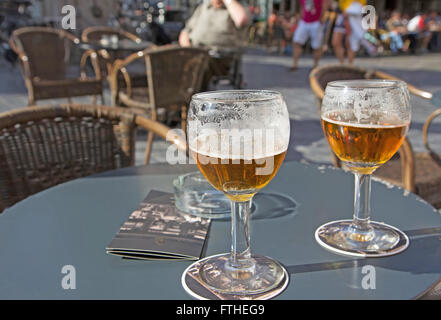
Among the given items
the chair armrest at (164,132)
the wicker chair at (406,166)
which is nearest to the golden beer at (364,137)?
the chair armrest at (164,132)

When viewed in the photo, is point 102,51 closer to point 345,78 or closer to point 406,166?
point 345,78

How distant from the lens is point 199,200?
40.3 inches

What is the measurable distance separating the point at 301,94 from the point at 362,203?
6.12 metres

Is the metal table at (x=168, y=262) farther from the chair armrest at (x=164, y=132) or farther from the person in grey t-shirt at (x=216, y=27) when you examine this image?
the person in grey t-shirt at (x=216, y=27)

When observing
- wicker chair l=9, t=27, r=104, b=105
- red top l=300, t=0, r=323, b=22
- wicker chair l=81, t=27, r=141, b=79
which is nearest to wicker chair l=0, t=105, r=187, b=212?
wicker chair l=9, t=27, r=104, b=105

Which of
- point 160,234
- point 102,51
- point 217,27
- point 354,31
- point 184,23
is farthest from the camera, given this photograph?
point 184,23

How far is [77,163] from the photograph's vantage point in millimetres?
1701

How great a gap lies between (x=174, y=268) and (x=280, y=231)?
24 cm

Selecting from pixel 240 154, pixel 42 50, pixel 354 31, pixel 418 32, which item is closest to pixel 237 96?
pixel 240 154

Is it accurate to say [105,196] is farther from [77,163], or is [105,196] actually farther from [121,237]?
[77,163]

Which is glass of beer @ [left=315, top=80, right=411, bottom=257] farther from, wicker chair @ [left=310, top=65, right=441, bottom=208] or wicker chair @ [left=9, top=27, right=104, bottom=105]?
wicker chair @ [left=9, top=27, right=104, bottom=105]

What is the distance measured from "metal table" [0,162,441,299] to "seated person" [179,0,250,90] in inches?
135

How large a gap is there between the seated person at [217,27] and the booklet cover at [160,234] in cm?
361
